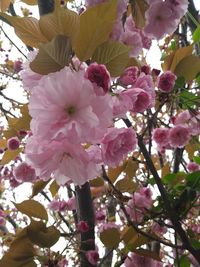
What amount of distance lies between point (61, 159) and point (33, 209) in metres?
0.49

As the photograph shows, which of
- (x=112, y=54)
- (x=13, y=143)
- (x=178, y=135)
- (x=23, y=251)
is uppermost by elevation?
(x=178, y=135)

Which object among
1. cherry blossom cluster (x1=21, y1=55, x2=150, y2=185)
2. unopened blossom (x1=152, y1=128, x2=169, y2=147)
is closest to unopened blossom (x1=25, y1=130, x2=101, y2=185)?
cherry blossom cluster (x1=21, y1=55, x2=150, y2=185)

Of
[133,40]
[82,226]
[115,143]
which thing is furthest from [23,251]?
[133,40]

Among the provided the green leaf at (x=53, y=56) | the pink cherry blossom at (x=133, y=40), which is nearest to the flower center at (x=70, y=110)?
the green leaf at (x=53, y=56)

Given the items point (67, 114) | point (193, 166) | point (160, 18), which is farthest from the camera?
point (193, 166)

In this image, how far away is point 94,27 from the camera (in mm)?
718

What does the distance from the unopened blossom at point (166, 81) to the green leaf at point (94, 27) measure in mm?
401

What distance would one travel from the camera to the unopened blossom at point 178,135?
4.79 ft

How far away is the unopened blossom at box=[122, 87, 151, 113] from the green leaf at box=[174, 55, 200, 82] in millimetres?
368

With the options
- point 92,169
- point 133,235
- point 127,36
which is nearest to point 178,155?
point 133,235

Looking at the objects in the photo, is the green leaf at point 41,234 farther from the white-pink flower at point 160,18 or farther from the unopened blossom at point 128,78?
the white-pink flower at point 160,18

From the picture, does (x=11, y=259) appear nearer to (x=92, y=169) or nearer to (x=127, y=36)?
(x=92, y=169)

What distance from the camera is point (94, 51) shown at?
2.41ft

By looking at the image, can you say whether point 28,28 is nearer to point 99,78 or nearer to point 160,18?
point 99,78
